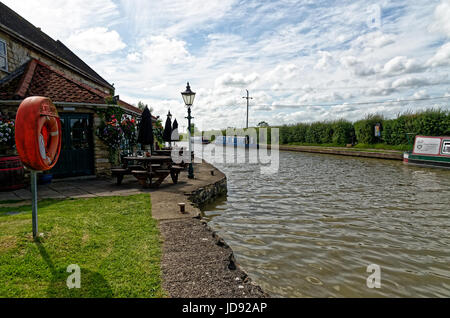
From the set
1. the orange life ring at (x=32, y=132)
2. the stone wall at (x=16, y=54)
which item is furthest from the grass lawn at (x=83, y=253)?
the stone wall at (x=16, y=54)

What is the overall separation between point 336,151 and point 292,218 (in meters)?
22.1

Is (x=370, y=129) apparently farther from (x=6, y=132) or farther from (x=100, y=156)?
(x=6, y=132)

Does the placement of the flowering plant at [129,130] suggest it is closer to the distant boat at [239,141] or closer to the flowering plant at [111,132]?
the flowering plant at [111,132]

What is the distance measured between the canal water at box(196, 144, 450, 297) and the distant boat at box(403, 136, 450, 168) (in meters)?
7.36

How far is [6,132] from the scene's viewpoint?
8.41 meters

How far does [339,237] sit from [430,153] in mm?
16255

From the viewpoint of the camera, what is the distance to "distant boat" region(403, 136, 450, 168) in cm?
1675

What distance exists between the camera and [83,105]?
9922mm

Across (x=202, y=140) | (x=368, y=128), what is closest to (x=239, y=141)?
(x=202, y=140)

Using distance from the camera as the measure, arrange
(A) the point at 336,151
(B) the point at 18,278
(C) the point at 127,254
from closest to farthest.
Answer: (B) the point at 18,278 < (C) the point at 127,254 < (A) the point at 336,151

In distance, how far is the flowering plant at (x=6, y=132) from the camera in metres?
8.30

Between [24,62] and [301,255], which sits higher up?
[24,62]
